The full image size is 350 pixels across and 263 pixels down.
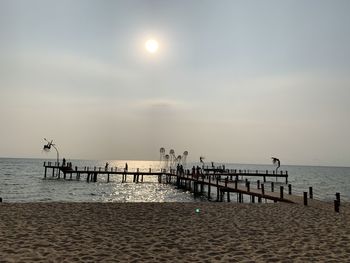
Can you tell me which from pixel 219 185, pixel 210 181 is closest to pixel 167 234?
pixel 219 185

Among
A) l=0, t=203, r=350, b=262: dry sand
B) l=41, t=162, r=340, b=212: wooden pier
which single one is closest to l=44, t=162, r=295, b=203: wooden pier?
l=41, t=162, r=340, b=212: wooden pier

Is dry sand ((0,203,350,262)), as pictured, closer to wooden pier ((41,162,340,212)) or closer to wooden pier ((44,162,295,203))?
wooden pier ((41,162,340,212))

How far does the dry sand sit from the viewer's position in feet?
31.9

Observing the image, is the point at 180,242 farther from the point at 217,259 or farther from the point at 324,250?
the point at 324,250

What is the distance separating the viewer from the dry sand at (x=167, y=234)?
383 inches

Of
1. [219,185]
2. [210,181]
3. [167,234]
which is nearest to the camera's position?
[167,234]

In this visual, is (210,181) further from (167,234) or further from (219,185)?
(167,234)

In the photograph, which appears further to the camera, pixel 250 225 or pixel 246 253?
pixel 250 225

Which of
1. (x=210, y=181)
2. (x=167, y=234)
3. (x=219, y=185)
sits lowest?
(x=167, y=234)

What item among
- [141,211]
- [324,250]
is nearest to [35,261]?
[324,250]

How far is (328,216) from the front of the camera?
18.1m

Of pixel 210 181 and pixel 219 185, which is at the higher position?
pixel 210 181

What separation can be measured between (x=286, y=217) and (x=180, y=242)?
811 cm

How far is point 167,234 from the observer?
12617mm
